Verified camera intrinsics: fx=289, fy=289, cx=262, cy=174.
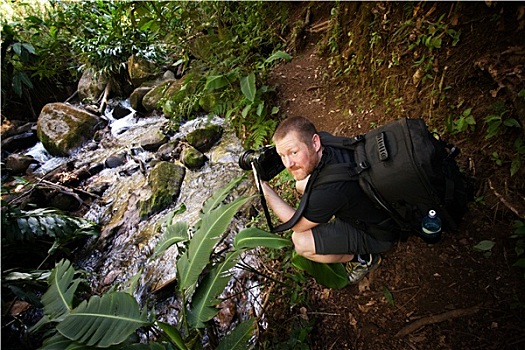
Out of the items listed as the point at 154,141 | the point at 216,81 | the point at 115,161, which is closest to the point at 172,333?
the point at 216,81

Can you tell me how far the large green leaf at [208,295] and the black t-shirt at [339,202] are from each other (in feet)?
2.50

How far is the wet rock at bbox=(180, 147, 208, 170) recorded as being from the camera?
5641mm

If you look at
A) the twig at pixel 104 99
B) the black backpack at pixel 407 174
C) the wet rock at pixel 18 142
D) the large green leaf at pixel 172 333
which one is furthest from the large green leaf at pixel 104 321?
the wet rock at pixel 18 142

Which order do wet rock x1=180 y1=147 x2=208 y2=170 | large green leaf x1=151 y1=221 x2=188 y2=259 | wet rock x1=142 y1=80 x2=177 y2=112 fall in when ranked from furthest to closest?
wet rock x1=142 y1=80 x2=177 y2=112
wet rock x1=180 y1=147 x2=208 y2=170
large green leaf x1=151 y1=221 x2=188 y2=259

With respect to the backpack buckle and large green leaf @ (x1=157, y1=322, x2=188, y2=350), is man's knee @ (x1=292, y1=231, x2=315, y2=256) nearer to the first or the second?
the backpack buckle

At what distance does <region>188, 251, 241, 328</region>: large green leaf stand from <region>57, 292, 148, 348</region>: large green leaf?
1.11 ft

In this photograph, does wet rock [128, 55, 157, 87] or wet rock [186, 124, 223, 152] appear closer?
wet rock [186, 124, 223, 152]

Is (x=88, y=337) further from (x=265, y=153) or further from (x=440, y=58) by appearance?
(x=440, y=58)

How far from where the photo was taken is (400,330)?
7.39 feet

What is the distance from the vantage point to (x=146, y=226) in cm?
489

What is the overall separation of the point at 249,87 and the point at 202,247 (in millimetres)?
2969

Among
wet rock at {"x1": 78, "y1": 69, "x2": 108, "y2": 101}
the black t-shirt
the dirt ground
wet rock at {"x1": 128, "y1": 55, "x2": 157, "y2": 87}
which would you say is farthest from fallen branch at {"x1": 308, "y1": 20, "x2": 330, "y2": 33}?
wet rock at {"x1": 78, "y1": 69, "x2": 108, "y2": 101}

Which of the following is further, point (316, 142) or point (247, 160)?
point (247, 160)

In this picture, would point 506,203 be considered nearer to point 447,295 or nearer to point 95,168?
point 447,295
